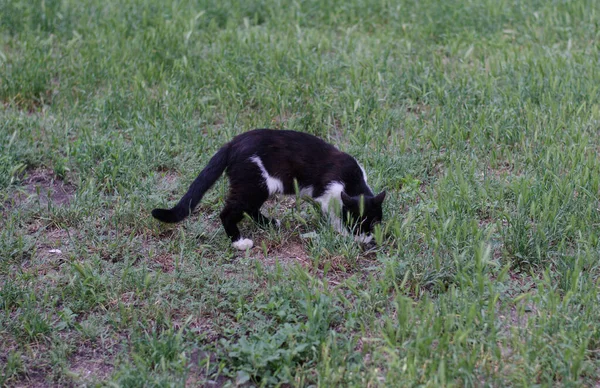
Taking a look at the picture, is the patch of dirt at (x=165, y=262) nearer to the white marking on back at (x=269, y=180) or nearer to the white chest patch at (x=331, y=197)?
the white marking on back at (x=269, y=180)

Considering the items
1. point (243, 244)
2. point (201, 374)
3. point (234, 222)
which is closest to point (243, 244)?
point (243, 244)

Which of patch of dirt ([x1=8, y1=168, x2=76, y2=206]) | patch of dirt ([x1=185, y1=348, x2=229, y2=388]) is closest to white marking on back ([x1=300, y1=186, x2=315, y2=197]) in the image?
patch of dirt ([x1=185, y1=348, x2=229, y2=388])

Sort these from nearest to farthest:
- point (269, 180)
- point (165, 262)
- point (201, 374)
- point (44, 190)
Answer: point (201, 374) → point (165, 262) → point (269, 180) → point (44, 190)

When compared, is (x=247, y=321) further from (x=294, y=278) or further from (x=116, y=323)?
(x=116, y=323)

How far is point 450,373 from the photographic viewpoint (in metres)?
3.43

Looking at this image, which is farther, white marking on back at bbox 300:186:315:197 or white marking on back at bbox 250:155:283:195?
white marking on back at bbox 300:186:315:197

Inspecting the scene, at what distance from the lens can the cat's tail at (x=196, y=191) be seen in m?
4.62

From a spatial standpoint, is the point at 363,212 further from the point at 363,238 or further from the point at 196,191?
the point at 196,191

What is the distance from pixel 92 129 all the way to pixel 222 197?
1.62 meters

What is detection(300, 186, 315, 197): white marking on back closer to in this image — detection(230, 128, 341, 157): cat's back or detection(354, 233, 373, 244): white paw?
detection(230, 128, 341, 157): cat's back

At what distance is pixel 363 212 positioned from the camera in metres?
4.68

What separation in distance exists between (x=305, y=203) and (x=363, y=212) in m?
0.67

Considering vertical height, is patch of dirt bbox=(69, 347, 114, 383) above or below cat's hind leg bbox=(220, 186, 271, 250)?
below

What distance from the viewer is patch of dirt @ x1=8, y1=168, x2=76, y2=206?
17.5 ft
